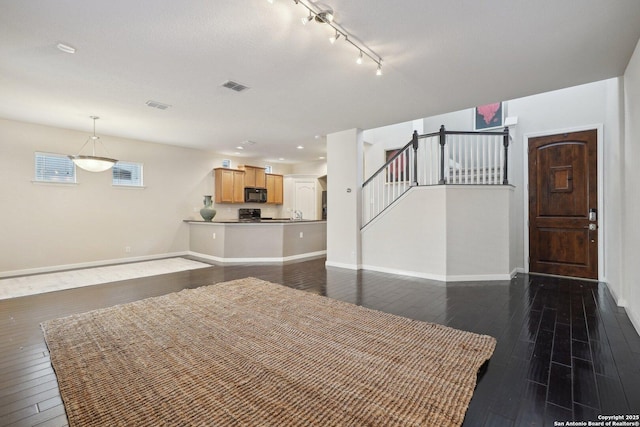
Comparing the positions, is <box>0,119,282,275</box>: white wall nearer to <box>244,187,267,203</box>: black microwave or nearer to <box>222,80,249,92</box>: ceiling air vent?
<box>244,187,267,203</box>: black microwave

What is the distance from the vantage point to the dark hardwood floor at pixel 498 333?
1695 millimetres

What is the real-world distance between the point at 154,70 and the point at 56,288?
366 cm

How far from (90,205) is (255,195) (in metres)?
4.05

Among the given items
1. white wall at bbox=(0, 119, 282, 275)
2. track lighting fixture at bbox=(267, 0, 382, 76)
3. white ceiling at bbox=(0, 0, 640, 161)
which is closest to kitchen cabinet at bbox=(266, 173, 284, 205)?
white wall at bbox=(0, 119, 282, 275)

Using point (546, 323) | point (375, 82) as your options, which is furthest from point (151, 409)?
point (375, 82)

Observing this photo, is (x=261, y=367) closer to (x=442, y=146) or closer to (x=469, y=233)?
(x=469, y=233)

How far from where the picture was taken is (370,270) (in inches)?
221

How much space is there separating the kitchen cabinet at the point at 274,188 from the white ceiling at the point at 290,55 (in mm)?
4489

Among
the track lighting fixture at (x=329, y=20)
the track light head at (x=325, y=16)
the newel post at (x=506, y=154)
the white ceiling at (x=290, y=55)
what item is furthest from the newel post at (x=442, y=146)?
the track light head at (x=325, y=16)

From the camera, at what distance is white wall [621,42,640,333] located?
2.76m

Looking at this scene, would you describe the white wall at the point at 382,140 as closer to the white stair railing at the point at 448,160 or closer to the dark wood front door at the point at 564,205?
the white stair railing at the point at 448,160

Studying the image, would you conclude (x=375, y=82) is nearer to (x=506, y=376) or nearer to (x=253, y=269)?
(x=506, y=376)

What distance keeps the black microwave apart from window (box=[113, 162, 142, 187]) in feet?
9.15

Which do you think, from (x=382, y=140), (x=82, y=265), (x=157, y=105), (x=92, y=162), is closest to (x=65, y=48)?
(x=157, y=105)
